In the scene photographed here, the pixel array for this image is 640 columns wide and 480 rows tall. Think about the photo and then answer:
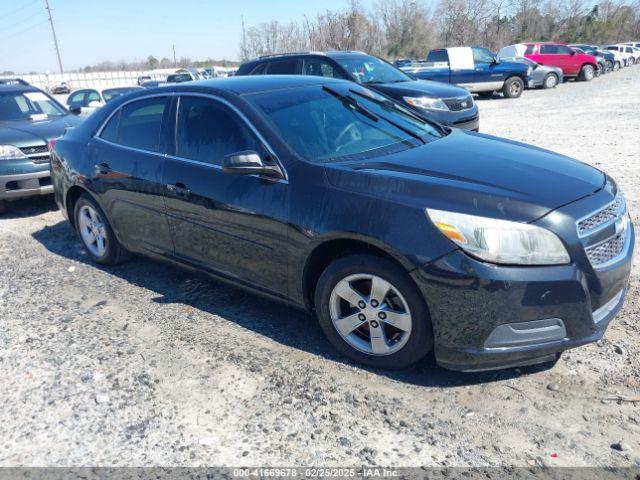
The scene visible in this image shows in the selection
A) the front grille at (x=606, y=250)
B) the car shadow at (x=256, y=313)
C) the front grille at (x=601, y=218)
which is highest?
the front grille at (x=601, y=218)

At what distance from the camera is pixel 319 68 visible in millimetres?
10094

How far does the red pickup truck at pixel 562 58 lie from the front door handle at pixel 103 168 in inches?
1008

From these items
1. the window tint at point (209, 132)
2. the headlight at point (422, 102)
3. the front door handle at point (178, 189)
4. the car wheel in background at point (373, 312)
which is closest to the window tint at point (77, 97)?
the headlight at point (422, 102)

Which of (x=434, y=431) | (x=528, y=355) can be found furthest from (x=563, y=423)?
(x=434, y=431)

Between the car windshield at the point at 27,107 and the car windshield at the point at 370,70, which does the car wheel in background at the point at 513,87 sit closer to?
the car windshield at the point at 370,70

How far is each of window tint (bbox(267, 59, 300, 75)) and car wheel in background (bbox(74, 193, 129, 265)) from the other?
5943mm

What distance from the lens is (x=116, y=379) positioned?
343 cm

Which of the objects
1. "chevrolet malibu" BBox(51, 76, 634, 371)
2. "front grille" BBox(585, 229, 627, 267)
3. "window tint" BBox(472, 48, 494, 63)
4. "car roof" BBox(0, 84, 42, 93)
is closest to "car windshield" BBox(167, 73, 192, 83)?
"window tint" BBox(472, 48, 494, 63)

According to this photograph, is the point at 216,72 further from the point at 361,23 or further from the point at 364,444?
the point at 364,444

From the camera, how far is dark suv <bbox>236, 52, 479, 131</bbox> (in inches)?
378

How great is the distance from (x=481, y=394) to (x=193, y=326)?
81.9 inches

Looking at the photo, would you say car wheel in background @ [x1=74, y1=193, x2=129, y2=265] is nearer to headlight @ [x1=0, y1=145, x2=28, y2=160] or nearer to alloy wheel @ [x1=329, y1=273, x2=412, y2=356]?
headlight @ [x1=0, y1=145, x2=28, y2=160]

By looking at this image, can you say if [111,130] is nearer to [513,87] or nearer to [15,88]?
[15,88]

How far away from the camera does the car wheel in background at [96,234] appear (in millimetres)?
5158
